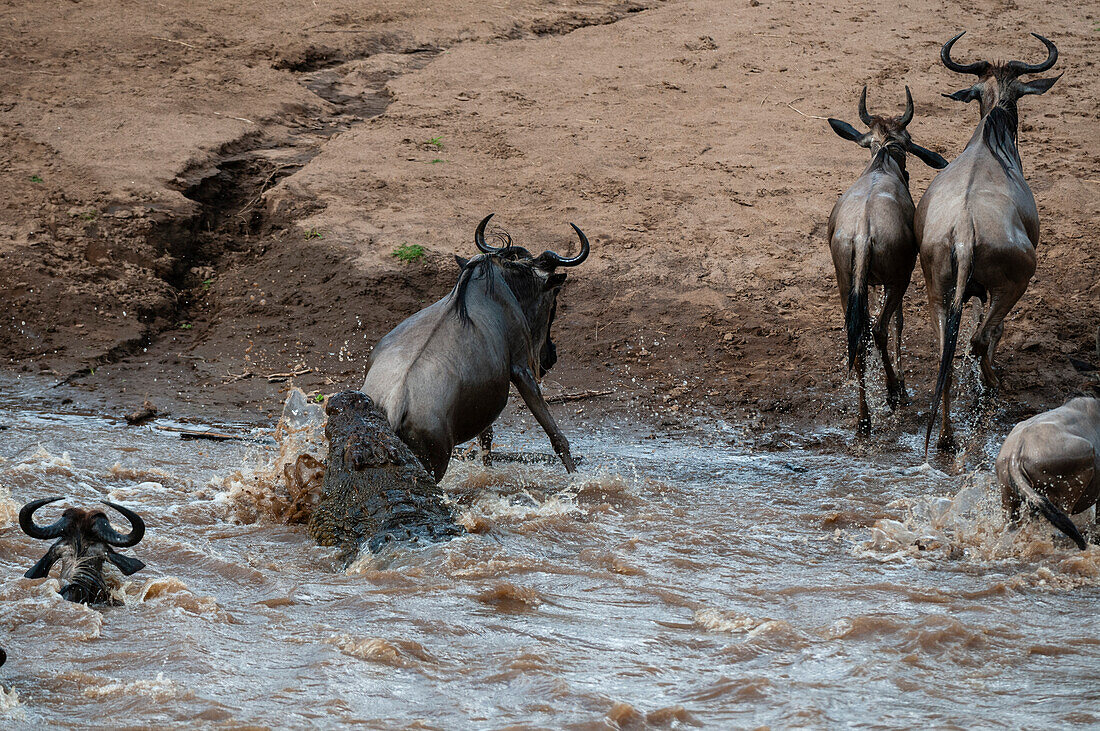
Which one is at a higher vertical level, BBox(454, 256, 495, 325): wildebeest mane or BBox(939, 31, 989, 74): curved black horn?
BBox(939, 31, 989, 74): curved black horn

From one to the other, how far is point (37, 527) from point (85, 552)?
0.74 feet

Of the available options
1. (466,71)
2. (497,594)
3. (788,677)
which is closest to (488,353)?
(497,594)

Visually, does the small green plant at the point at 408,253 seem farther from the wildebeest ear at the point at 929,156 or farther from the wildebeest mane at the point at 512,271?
the wildebeest ear at the point at 929,156

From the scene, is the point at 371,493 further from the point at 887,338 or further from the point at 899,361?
the point at 899,361

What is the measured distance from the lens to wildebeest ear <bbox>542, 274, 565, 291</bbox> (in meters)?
7.49

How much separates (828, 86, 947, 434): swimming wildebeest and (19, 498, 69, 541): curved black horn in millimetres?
5564

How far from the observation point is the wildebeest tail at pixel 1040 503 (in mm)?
5277

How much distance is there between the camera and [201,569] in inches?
212

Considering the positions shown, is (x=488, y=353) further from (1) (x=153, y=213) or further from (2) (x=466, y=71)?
(2) (x=466, y=71)

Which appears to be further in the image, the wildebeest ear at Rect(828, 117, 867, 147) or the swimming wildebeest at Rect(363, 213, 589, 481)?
the wildebeest ear at Rect(828, 117, 867, 147)

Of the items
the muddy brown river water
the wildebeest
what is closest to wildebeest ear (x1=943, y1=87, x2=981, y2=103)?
the muddy brown river water

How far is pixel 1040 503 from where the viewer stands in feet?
17.5

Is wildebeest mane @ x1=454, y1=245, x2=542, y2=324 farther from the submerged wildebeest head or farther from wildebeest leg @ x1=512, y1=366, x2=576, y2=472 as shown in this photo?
the submerged wildebeest head

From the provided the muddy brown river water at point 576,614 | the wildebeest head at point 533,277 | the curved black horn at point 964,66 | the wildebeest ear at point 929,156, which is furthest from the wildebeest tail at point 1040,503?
the curved black horn at point 964,66
